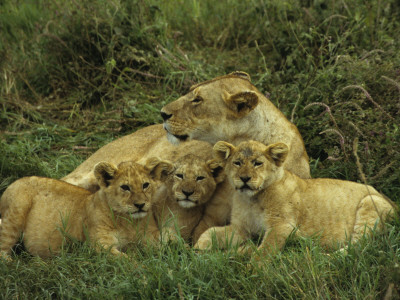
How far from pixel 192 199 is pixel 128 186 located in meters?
0.53

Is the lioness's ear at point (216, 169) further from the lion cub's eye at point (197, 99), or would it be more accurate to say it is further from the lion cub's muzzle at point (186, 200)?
the lion cub's eye at point (197, 99)

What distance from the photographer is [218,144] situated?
489 centimetres

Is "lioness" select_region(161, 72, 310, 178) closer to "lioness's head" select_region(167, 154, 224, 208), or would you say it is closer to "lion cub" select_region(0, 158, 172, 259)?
"lioness's head" select_region(167, 154, 224, 208)

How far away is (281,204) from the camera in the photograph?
4848mm

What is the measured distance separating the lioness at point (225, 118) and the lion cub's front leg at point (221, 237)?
78 centimetres

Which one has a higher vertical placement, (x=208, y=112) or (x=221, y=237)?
(x=208, y=112)

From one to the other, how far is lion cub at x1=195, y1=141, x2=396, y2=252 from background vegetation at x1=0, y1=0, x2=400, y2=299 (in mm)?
178

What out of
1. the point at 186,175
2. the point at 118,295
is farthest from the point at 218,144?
the point at 118,295

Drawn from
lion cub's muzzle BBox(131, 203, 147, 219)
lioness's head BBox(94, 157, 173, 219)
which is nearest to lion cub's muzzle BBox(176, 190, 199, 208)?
lioness's head BBox(94, 157, 173, 219)

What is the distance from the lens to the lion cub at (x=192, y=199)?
16.8 feet

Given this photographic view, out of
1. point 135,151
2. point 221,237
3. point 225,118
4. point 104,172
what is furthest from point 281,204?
point 135,151

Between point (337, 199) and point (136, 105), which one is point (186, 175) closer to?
point (337, 199)

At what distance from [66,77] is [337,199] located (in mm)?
4392

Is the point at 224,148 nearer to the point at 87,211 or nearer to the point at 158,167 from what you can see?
the point at 158,167
